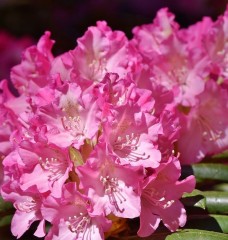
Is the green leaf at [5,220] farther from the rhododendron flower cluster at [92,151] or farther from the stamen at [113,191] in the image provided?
the stamen at [113,191]

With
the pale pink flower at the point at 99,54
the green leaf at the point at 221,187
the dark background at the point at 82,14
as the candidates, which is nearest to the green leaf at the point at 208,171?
the green leaf at the point at 221,187

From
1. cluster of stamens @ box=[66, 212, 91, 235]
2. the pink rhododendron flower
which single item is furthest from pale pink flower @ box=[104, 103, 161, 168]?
the pink rhododendron flower

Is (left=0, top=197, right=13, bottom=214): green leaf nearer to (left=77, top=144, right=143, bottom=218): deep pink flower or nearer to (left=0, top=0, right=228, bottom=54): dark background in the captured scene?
(left=77, top=144, right=143, bottom=218): deep pink flower

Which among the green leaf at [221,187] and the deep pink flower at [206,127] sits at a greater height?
the deep pink flower at [206,127]

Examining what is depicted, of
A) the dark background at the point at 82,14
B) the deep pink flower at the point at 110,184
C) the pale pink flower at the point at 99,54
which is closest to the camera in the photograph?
the deep pink flower at the point at 110,184

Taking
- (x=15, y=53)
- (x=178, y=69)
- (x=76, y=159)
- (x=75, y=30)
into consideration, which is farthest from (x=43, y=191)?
(x=75, y=30)
